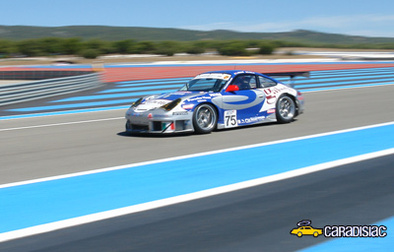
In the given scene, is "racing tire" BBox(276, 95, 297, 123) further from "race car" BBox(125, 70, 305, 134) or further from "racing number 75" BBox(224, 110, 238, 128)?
"racing number 75" BBox(224, 110, 238, 128)

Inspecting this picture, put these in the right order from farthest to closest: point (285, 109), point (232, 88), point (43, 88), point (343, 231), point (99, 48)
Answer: point (99, 48) → point (43, 88) → point (285, 109) → point (232, 88) → point (343, 231)

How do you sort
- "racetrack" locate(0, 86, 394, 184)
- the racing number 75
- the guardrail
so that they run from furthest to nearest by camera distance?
the guardrail
the racing number 75
"racetrack" locate(0, 86, 394, 184)

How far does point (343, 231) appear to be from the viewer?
4371 millimetres

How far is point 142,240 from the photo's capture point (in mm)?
4230

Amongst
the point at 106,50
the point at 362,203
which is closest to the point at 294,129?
the point at 362,203

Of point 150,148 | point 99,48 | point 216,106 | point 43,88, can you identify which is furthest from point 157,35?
point 150,148

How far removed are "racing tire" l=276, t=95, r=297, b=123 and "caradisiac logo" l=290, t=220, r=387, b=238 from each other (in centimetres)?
667

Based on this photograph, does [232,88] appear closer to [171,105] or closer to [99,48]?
[171,105]

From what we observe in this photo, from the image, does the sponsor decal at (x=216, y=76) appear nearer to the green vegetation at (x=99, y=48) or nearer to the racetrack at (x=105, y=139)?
the racetrack at (x=105, y=139)

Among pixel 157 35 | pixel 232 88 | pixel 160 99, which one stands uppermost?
pixel 157 35

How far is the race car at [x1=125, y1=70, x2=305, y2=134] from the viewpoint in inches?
376

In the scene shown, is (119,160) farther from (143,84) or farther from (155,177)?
(143,84)

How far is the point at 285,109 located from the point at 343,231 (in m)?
7.06

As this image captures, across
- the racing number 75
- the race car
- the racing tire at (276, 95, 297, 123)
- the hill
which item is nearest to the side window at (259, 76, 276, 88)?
the race car
